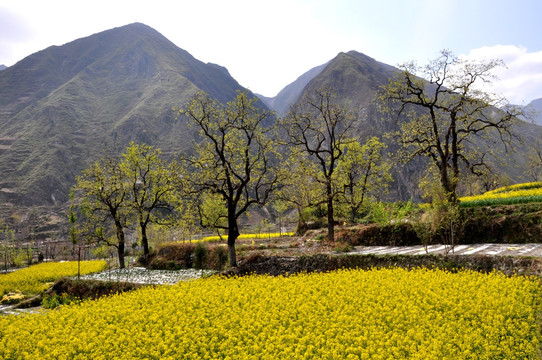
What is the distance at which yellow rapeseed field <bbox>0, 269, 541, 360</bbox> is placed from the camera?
26.6ft

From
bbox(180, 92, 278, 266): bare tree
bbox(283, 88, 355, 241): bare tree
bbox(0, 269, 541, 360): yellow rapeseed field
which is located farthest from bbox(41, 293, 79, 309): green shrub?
bbox(283, 88, 355, 241): bare tree

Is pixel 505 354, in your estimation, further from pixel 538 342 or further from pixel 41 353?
pixel 41 353

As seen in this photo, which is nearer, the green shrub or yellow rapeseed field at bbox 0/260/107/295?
the green shrub

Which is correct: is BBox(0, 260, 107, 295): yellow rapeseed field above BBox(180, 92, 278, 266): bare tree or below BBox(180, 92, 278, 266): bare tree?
below

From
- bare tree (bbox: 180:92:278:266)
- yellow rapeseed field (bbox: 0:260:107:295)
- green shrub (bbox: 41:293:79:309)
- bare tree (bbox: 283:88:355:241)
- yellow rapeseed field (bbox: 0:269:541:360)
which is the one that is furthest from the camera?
bare tree (bbox: 283:88:355:241)

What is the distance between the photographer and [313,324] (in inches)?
392

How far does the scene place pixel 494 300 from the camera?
34.8ft

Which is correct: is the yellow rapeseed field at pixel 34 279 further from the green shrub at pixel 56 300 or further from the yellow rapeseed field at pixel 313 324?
the yellow rapeseed field at pixel 313 324

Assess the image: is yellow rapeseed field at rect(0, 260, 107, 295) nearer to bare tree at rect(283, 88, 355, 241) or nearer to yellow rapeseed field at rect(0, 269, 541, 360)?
yellow rapeseed field at rect(0, 269, 541, 360)

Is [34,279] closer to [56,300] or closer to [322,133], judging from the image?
[56,300]

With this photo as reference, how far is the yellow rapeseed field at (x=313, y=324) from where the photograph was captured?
8109mm

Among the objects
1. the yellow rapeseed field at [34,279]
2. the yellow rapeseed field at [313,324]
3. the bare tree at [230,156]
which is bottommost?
the yellow rapeseed field at [34,279]

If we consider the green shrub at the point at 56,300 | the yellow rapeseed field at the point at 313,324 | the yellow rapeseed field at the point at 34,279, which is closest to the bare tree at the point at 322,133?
the yellow rapeseed field at the point at 313,324

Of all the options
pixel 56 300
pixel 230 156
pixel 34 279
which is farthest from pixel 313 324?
pixel 34 279
